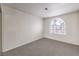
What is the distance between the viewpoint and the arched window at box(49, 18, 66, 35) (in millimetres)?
6454

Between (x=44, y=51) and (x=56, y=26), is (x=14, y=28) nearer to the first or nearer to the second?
(x=44, y=51)

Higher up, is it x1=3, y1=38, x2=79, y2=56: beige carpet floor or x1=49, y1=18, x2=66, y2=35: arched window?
x1=49, y1=18, x2=66, y2=35: arched window

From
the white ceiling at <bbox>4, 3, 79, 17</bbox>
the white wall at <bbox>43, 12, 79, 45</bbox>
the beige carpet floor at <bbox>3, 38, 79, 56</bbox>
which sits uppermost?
the white ceiling at <bbox>4, 3, 79, 17</bbox>

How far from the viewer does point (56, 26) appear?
276 inches

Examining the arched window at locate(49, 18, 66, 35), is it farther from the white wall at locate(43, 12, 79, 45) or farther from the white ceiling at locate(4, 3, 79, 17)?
the white ceiling at locate(4, 3, 79, 17)

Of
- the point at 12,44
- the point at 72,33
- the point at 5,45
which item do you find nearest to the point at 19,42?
the point at 12,44

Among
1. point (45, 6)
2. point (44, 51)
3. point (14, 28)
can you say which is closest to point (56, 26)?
point (45, 6)

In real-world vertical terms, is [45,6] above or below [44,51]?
above

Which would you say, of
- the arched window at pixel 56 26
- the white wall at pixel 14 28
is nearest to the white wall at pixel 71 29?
the arched window at pixel 56 26

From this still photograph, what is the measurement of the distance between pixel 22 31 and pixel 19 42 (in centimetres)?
71

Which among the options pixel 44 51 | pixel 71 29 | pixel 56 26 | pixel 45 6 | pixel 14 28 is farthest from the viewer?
pixel 56 26

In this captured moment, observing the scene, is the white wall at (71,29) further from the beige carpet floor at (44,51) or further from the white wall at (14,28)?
the white wall at (14,28)

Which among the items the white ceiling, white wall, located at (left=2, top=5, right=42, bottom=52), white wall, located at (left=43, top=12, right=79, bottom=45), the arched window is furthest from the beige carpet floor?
the arched window

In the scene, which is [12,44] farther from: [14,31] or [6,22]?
[6,22]
